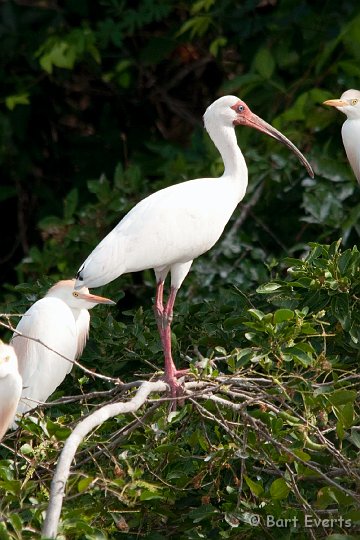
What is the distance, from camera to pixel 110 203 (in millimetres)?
7098

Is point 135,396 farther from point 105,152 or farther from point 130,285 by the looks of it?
point 105,152

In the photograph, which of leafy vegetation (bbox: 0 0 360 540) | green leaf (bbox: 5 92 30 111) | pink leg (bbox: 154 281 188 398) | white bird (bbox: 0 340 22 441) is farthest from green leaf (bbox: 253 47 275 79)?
white bird (bbox: 0 340 22 441)

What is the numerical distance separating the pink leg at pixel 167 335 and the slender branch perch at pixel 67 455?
641 mm

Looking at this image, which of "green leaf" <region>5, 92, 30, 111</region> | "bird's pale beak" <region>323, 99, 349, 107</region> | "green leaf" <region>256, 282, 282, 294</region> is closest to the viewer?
"green leaf" <region>256, 282, 282, 294</region>

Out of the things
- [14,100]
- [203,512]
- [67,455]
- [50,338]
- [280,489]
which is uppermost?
[67,455]

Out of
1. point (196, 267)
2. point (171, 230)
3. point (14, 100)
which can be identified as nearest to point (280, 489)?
point (171, 230)

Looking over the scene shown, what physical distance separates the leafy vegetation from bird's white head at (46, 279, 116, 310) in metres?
0.12

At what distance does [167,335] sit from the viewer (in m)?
5.09

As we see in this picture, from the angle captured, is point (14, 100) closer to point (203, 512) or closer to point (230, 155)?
point (230, 155)

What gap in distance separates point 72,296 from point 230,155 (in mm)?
887

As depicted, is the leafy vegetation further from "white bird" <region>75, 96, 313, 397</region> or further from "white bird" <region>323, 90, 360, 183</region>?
"white bird" <region>323, 90, 360, 183</region>

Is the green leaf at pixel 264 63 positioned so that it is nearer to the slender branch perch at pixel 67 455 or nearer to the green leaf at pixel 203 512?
the slender branch perch at pixel 67 455

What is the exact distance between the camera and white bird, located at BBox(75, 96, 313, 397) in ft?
15.9

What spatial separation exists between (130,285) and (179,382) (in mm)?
2264
